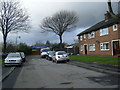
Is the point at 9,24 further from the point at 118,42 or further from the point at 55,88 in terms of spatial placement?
the point at 55,88

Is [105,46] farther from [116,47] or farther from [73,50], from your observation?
[73,50]

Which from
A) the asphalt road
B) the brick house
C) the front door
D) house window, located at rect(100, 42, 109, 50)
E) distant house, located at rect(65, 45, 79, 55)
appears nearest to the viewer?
the asphalt road

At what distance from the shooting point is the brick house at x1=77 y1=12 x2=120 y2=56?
2648cm

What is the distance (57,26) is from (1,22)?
2012 centimetres

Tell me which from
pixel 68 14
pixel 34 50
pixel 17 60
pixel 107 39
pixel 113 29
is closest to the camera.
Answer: pixel 17 60

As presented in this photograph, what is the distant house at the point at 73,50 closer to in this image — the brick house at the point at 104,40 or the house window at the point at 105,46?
the brick house at the point at 104,40

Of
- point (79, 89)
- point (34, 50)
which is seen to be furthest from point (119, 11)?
point (34, 50)

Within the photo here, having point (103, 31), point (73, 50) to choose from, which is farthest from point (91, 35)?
point (73, 50)

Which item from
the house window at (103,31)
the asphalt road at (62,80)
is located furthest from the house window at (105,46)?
the asphalt road at (62,80)

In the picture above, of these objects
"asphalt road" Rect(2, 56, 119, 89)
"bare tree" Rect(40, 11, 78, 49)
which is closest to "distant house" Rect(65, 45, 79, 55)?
"bare tree" Rect(40, 11, 78, 49)

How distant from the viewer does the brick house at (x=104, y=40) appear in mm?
26477

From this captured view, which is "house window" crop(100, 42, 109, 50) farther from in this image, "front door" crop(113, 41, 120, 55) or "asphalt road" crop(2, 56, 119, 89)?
"asphalt road" crop(2, 56, 119, 89)

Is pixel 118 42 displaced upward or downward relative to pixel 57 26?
downward

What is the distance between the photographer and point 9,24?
36.0 m
